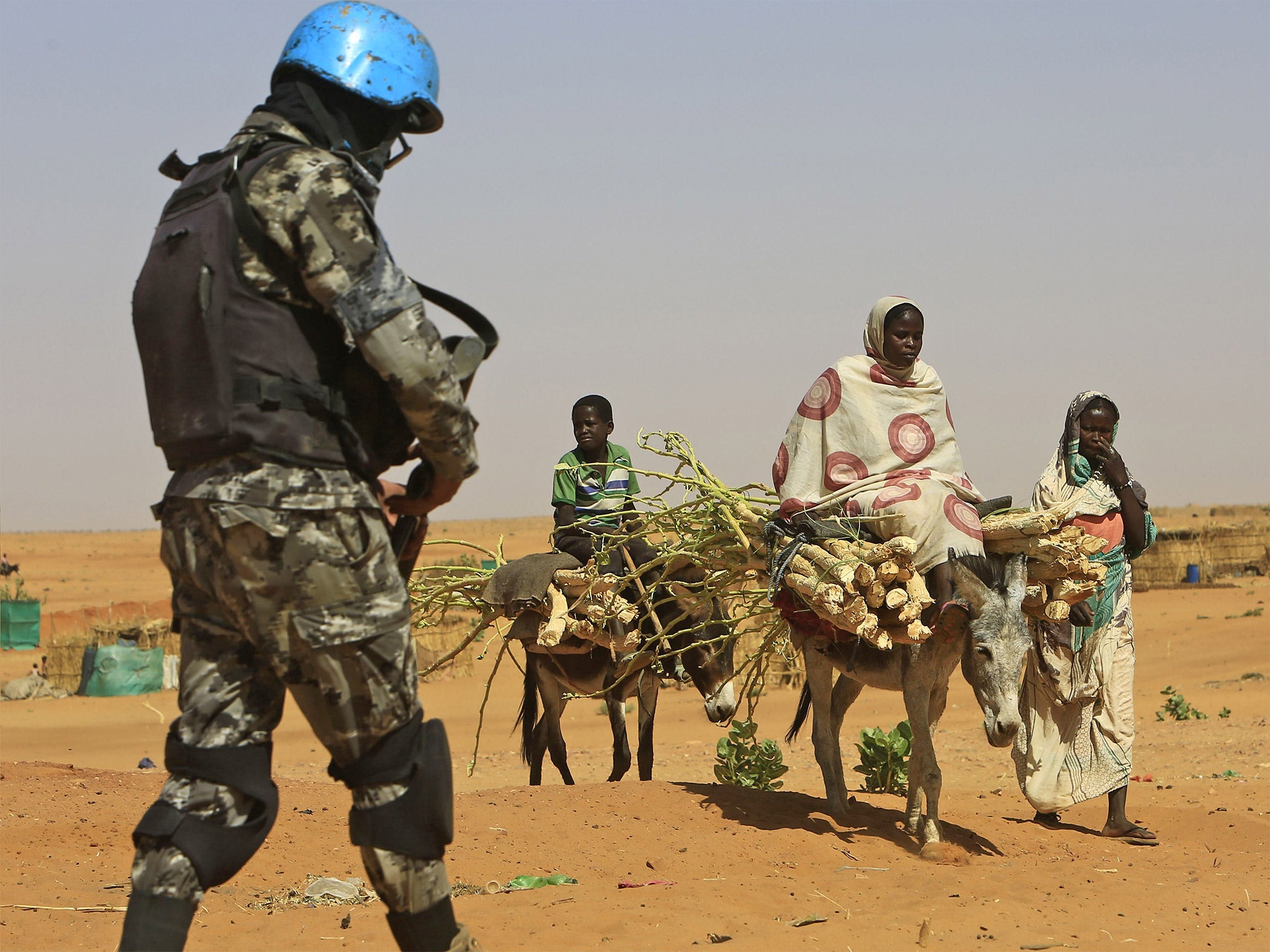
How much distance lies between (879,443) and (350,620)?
3978 mm

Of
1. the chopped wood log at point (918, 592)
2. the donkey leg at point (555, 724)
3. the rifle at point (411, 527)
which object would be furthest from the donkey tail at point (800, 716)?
the rifle at point (411, 527)

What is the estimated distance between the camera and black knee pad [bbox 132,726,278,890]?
9.92 feet

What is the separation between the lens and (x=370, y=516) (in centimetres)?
318

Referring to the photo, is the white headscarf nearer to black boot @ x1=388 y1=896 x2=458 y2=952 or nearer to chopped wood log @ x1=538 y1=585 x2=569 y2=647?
chopped wood log @ x1=538 y1=585 x2=569 y2=647

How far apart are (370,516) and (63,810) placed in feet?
16.0

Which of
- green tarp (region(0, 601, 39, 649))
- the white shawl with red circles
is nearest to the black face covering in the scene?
the white shawl with red circles

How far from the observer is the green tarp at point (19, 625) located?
24500 millimetres

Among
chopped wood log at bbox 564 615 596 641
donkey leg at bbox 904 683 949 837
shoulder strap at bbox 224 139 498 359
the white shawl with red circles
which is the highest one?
shoulder strap at bbox 224 139 498 359

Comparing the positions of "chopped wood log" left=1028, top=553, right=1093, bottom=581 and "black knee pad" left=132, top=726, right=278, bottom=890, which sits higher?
"chopped wood log" left=1028, top=553, right=1093, bottom=581

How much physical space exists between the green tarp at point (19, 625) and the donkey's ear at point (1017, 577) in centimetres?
2308

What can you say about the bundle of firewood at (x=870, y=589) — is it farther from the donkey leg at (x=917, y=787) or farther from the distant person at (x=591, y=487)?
the distant person at (x=591, y=487)

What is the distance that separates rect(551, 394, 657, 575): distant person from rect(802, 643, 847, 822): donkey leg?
1797mm

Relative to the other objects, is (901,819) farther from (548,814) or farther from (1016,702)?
(548,814)

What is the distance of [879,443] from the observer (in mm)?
6496
